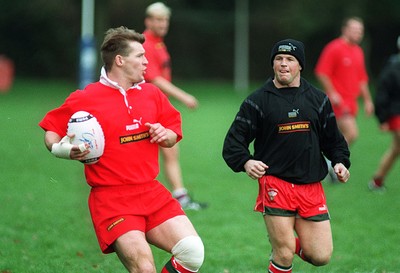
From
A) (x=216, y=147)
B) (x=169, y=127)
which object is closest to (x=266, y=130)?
→ (x=169, y=127)

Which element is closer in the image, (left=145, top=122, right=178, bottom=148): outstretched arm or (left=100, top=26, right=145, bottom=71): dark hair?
(left=145, top=122, right=178, bottom=148): outstretched arm

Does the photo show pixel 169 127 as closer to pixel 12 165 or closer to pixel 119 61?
pixel 119 61

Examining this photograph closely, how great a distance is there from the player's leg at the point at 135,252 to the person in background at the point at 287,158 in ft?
3.34

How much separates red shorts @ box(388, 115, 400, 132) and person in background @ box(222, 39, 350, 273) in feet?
17.6

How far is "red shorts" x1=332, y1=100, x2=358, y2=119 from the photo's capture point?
1276 centimetres

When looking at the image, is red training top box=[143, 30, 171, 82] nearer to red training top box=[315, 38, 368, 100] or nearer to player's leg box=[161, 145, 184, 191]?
player's leg box=[161, 145, 184, 191]

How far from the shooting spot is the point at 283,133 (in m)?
6.18

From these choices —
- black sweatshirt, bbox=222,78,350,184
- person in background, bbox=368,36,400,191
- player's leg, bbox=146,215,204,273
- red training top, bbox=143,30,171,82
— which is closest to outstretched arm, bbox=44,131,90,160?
player's leg, bbox=146,215,204,273

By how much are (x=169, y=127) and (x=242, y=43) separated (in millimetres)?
37682

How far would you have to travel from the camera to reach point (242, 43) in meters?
43.4

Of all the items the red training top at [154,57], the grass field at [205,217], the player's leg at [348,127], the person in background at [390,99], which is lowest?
the grass field at [205,217]

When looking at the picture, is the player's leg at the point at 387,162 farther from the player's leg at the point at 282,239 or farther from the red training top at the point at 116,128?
the red training top at the point at 116,128

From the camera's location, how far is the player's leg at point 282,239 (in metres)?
6.12

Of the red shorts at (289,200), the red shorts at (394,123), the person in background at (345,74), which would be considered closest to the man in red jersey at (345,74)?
the person in background at (345,74)
